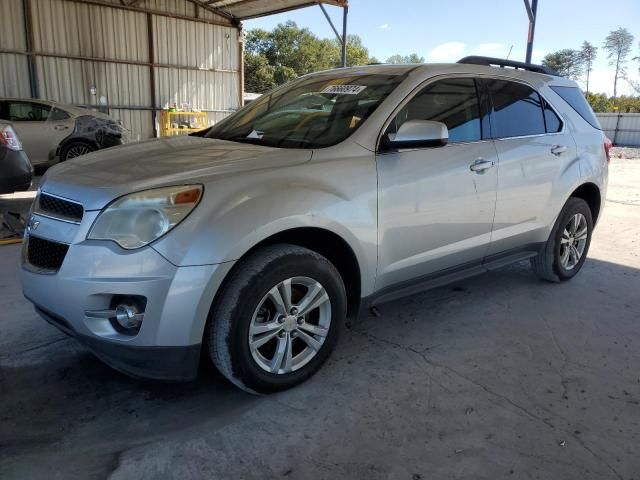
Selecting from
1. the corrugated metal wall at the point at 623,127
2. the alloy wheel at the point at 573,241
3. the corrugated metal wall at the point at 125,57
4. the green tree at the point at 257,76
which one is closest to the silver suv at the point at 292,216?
the alloy wheel at the point at 573,241

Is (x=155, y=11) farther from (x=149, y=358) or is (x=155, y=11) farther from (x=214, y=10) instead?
(x=149, y=358)

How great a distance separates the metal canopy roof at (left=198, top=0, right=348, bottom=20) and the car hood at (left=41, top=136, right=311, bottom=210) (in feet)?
42.3

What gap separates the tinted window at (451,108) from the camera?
3207mm

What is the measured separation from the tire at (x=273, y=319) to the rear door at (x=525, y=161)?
1497 millimetres

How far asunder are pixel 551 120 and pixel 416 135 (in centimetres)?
177

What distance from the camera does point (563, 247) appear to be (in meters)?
4.48

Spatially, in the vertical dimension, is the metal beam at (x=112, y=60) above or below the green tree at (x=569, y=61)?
below

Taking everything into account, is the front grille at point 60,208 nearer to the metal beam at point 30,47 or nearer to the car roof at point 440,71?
the car roof at point 440,71

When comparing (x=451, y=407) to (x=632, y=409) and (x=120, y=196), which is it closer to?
(x=632, y=409)

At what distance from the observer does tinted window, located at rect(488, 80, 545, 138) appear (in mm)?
3692

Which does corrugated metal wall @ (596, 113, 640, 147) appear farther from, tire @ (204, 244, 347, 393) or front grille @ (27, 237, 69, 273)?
front grille @ (27, 237, 69, 273)

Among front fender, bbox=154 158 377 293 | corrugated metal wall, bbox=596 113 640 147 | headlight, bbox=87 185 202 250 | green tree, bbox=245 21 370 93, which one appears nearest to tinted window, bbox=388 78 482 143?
front fender, bbox=154 158 377 293

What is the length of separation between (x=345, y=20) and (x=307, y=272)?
13.4 meters

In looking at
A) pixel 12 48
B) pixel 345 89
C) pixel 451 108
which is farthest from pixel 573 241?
pixel 12 48
